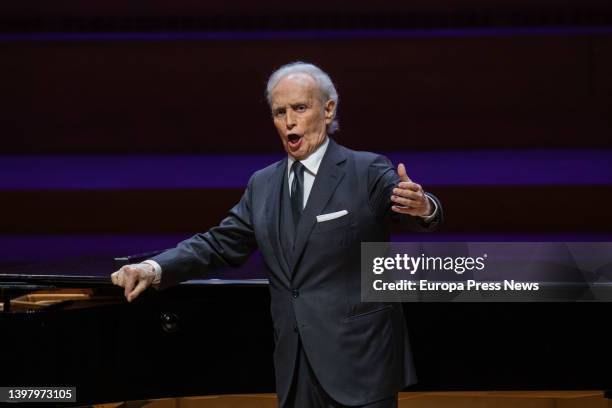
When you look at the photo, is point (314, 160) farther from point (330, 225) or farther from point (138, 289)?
point (138, 289)

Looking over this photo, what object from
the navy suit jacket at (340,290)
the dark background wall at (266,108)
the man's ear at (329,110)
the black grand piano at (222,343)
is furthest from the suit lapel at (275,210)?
the dark background wall at (266,108)

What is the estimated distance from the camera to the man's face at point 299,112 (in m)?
1.41

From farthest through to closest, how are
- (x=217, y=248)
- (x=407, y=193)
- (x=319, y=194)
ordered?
(x=217, y=248) < (x=319, y=194) < (x=407, y=193)

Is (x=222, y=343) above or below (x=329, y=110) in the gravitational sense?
below

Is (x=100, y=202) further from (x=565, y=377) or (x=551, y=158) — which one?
(x=565, y=377)

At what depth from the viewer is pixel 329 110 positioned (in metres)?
1.46

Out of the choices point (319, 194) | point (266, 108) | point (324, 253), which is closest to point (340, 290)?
point (324, 253)

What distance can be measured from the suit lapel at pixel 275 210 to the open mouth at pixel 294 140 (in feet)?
0.18

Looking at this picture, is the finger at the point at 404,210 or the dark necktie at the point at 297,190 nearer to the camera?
the finger at the point at 404,210

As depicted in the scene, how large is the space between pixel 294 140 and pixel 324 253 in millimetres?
230

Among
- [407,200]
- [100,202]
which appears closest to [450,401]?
[407,200]

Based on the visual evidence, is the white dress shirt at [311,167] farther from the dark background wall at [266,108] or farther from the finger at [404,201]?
the dark background wall at [266,108]

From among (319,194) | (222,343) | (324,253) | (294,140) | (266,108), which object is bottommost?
(222,343)

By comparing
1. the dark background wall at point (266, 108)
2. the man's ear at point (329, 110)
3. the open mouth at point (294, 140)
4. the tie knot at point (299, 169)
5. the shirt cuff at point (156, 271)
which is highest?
the dark background wall at point (266, 108)
